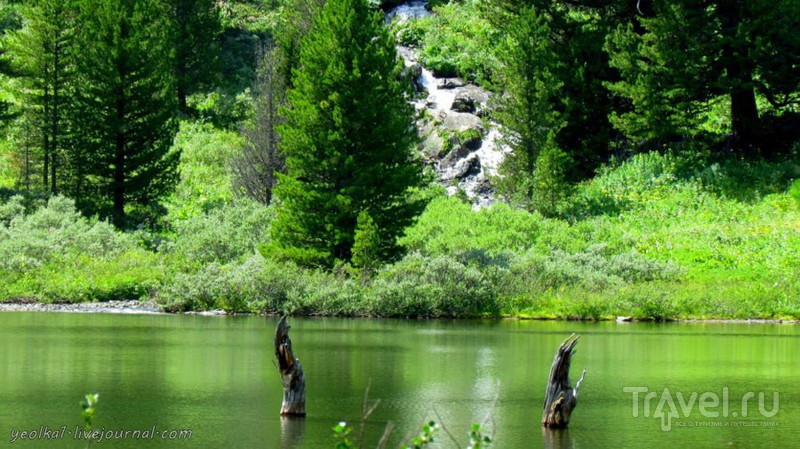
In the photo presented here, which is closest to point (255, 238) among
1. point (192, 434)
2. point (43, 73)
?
point (43, 73)

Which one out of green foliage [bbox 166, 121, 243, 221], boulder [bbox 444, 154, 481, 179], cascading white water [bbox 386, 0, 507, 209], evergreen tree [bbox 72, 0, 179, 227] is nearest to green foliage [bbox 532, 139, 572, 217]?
cascading white water [bbox 386, 0, 507, 209]

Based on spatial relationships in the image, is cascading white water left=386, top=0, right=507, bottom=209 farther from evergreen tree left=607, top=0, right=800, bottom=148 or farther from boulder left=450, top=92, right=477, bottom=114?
evergreen tree left=607, top=0, right=800, bottom=148

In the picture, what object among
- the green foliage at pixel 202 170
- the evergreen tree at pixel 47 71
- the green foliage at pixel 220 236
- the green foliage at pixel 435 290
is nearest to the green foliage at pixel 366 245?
the green foliage at pixel 435 290

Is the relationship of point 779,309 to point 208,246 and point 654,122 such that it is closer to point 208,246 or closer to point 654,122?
point 654,122

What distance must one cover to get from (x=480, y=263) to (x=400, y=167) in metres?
5.14

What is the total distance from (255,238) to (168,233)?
19.2 ft

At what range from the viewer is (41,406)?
2019 cm

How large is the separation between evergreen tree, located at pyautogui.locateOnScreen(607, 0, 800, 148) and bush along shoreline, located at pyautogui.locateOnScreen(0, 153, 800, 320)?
328 cm

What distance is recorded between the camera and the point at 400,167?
45562mm

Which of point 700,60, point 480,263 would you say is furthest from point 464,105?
point 480,263

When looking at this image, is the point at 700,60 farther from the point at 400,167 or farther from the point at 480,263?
the point at 480,263

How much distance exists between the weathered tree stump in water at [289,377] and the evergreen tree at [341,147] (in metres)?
24.5

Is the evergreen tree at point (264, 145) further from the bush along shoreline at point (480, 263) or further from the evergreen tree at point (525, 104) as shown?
the evergreen tree at point (525, 104)

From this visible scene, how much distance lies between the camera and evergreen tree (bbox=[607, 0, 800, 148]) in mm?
51312
